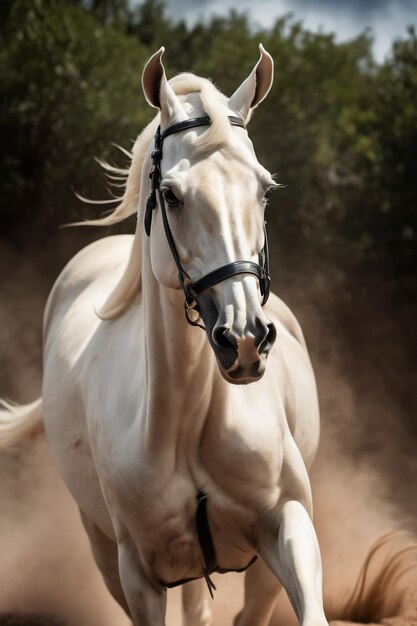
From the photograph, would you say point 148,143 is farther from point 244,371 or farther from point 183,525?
point 183,525

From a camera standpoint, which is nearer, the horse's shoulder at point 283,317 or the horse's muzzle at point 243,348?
the horse's muzzle at point 243,348

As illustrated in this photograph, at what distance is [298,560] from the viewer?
3682mm

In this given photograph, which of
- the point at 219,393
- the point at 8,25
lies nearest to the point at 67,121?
the point at 8,25

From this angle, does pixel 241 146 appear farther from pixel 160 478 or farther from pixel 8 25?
pixel 8 25

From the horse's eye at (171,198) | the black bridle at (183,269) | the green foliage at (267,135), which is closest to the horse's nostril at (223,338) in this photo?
the black bridle at (183,269)

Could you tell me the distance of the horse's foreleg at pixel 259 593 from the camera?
4543 millimetres

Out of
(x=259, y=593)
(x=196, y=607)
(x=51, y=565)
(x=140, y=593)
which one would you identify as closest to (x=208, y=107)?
(x=140, y=593)

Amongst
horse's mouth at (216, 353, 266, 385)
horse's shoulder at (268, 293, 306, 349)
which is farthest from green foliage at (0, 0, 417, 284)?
horse's mouth at (216, 353, 266, 385)

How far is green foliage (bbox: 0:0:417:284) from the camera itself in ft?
38.9

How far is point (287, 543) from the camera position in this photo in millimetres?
3756

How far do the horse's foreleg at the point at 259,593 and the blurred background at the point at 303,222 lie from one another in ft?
8.37

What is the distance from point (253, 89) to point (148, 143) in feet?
1.67

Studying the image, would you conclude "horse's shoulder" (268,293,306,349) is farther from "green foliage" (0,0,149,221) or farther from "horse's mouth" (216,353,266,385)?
"green foliage" (0,0,149,221)

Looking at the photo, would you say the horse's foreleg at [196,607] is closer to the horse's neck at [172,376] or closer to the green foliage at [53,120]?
the horse's neck at [172,376]
